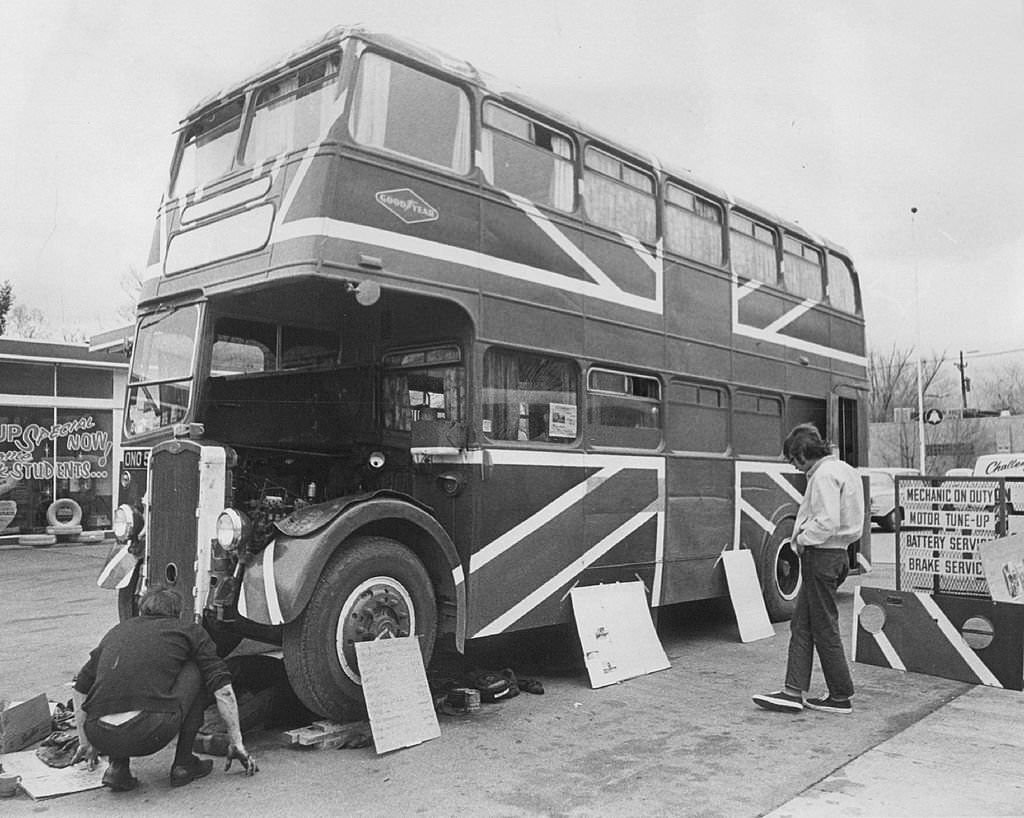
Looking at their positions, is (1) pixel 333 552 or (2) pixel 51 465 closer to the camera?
(1) pixel 333 552

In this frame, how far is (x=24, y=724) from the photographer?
5.47 meters

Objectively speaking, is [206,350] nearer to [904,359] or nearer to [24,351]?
[24,351]

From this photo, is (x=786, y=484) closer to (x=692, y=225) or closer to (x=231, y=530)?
(x=692, y=225)

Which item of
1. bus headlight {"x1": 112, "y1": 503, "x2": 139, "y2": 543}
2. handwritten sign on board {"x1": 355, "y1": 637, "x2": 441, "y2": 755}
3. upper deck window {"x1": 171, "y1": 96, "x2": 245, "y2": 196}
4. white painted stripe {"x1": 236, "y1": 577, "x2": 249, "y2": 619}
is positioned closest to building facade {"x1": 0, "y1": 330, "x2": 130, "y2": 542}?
upper deck window {"x1": 171, "y1": 96, "x2": 245, "y2": 196}

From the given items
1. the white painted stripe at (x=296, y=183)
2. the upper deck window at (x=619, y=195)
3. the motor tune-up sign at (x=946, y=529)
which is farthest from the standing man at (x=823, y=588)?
the white painted stripe at (x=296, y=183)

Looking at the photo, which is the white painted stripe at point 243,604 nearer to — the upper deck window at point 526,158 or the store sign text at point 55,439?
the upper deck window at point 526,158

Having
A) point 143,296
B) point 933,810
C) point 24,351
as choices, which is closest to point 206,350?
point 143,296

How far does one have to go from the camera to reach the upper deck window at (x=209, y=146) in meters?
6.84

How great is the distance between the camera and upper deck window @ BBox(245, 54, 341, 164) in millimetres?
6027

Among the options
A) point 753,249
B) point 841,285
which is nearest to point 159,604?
point 753,249

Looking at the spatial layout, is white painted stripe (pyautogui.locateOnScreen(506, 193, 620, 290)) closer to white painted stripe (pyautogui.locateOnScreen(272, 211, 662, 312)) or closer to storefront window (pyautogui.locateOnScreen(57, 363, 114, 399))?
white painted stripe (pyautogui.locateOnScreen(272, 211, 662, 312))

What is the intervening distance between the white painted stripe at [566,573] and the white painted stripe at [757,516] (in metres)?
1.56

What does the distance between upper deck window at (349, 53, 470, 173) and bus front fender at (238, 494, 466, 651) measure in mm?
2270

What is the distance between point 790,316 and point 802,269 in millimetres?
723
